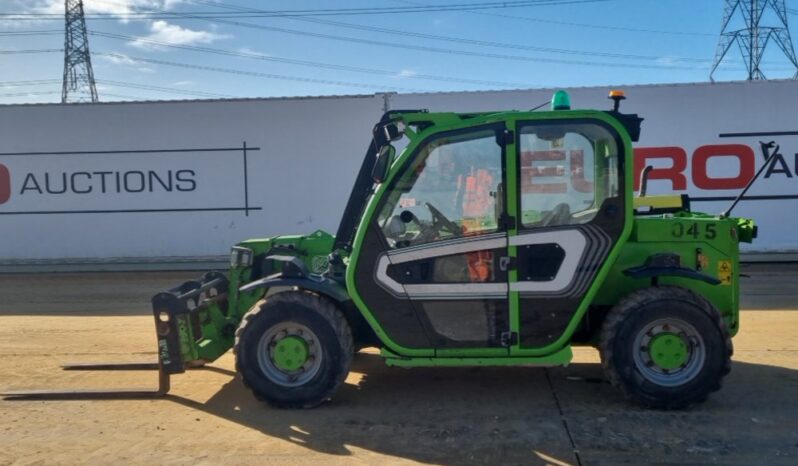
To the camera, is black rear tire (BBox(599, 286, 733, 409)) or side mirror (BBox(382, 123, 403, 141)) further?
side mirror (BBox(382, 123, 403, 141))

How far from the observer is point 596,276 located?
472 cm

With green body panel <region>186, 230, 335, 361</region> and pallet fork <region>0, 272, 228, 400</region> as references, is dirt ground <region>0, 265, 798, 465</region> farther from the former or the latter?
green body panel <region>186, 230, 335, 361</region>

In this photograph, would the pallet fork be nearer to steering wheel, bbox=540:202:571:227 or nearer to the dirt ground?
the dirt ground

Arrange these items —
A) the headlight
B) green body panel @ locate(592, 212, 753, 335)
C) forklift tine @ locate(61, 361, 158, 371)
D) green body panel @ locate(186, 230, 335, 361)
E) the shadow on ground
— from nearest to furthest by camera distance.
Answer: the shadow on ground → green body panel @ locate(592, 212, 753, 335) → green body panel @ locate(186, 230, 335, 361) → the headlight → forklift tine @ locate(61, 361, 158, 371)

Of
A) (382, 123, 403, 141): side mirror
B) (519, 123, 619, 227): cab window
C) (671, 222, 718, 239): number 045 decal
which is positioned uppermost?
(382, 123, 403, 141): side mirror

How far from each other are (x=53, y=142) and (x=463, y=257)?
10.9 m

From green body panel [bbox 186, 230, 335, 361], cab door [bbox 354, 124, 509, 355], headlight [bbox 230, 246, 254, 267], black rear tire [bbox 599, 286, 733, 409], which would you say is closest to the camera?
black rear tire [bbox 599, 286, 733, 409]

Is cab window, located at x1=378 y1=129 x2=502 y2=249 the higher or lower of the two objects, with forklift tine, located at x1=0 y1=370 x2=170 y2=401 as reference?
higher

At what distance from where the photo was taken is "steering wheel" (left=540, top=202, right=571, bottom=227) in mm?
4727

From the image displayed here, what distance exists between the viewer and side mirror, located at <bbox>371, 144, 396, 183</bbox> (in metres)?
4.77

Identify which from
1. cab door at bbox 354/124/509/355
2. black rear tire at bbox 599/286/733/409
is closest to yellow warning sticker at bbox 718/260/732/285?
black rear tire at bbox 599/286/733/409

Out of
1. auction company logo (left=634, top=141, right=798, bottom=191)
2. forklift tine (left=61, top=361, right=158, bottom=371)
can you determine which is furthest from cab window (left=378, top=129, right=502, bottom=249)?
auction company logo (left=634, top=141, right=798, bottom=191)

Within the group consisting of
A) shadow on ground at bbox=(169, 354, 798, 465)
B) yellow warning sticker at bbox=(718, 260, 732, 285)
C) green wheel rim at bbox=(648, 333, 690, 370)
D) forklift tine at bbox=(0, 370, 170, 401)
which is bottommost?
shadow on ground at bbox=(169, 354, 798, 465)

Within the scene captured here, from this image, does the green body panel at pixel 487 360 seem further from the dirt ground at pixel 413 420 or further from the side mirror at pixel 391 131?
the side mirror at pixel 391 131
